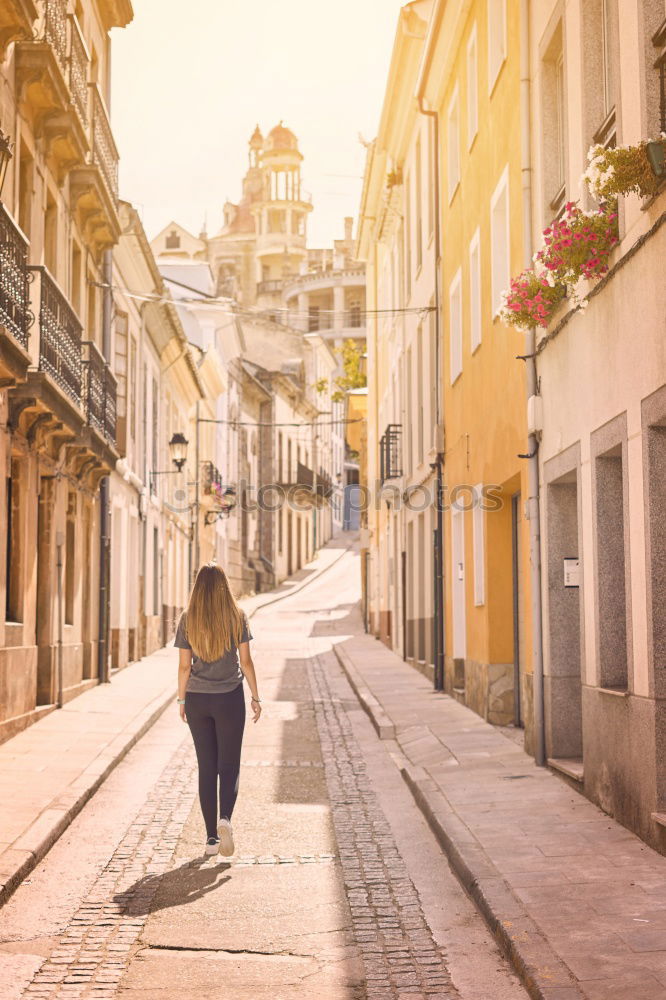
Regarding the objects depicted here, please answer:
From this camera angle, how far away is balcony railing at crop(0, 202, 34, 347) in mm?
12703

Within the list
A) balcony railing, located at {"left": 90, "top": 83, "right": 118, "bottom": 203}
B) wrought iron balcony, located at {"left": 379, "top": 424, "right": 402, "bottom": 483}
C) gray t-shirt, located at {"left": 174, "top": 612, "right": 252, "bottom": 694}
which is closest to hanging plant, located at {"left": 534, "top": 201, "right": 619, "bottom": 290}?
gray t-shirt, located at {"left": 174, "top": 612, "right": 252, "bottom": 694}

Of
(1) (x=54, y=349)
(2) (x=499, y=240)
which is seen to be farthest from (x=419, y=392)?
(2) (x=499, y=240)

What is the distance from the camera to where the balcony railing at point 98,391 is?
62.1 ft

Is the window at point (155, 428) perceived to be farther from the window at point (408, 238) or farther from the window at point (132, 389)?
the window at point (408, 238)

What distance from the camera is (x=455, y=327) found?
739 inches

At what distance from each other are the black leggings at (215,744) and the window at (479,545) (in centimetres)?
731

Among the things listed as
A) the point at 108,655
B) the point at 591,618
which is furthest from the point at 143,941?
the point at 108,655

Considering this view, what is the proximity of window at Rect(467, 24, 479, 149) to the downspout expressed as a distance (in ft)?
11.7

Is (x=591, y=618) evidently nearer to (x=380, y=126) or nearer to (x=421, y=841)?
(x=421, y=841)

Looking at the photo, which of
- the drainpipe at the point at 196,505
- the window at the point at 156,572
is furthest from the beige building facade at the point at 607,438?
the drainpipe at the point at 196,505

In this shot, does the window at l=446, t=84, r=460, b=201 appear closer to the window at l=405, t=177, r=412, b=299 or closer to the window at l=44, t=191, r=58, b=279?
the window at l=44, t=191, r=58, b=279

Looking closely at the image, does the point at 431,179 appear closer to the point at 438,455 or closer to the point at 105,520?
the point at 438,455

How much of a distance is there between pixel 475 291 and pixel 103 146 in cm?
793

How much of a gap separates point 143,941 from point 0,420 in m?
8.25
